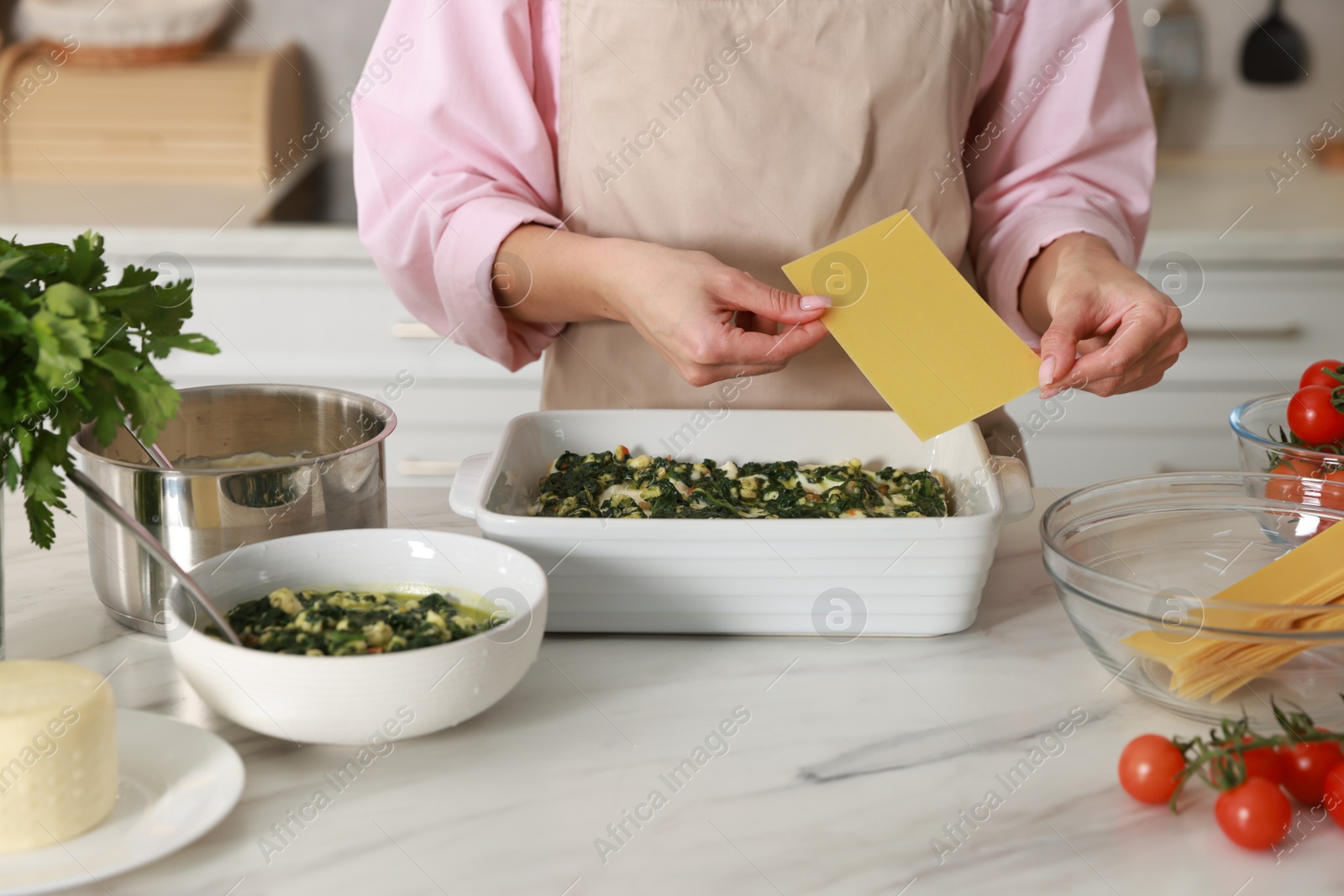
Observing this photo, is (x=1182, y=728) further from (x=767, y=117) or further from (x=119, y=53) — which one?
(x=119, y=53)

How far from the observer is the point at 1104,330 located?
1019mm

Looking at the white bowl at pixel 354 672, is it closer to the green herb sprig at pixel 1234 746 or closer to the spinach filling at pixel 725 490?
the spinach filling at pixel 725 490

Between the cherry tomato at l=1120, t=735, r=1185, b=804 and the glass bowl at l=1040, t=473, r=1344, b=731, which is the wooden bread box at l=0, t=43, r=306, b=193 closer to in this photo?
the glass bowl at l=1040, t=473, r=1344, b=731

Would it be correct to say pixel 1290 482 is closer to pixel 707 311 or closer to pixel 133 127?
pixel 707 311

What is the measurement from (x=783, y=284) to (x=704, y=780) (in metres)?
0.61

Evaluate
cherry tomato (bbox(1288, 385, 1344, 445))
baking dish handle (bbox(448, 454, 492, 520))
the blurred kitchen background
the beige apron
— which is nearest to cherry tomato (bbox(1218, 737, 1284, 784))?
cherry tomato (bbox(1288, 385, 1344, 445))

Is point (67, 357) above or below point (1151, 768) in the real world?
above

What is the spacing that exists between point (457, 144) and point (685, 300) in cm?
36

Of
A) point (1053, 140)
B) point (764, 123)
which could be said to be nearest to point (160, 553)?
point (764, 123)

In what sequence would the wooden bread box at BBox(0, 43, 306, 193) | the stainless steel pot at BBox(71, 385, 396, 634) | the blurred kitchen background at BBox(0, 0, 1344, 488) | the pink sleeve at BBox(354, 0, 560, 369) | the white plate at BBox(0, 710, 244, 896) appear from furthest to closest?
the wooden bread box at BBox(0, 43, 306, 193)
the blurred kitchen background at BBox(0, 0, 1344, 488)
the pink sleeve at BBox(354, 0, 560, 369)
the stainless steel pot at BBox(71, 385, 396, 634)
the white plate at BBox(0, 710, 244, 896)

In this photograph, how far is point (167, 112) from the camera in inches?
91.0

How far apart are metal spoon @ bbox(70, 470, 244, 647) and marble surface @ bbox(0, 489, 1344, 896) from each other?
0.27ft

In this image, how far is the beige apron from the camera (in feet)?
3.83

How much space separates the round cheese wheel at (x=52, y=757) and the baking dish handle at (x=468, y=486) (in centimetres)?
29
